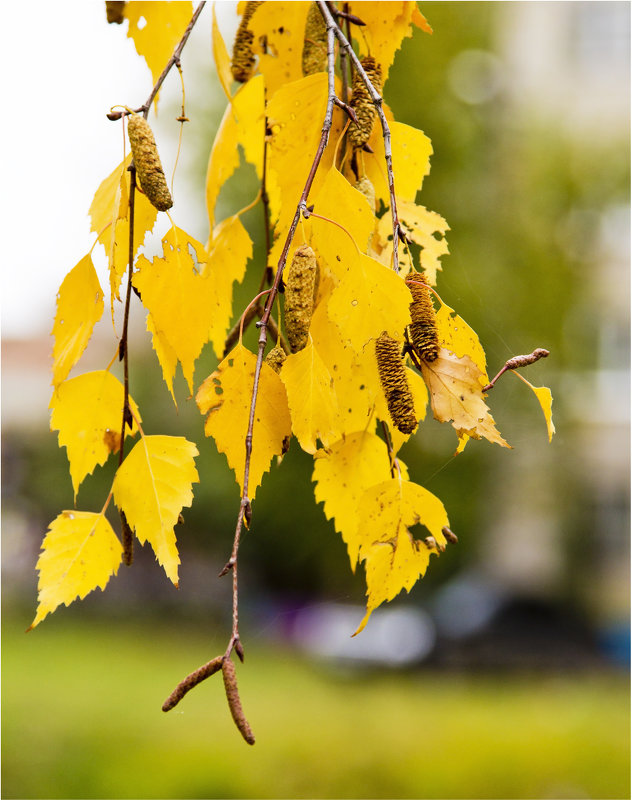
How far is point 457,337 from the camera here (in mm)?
349

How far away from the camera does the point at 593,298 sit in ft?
11.0

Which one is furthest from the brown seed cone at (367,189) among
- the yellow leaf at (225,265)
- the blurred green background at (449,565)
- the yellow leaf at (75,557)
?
the blurred green background at (449,565)

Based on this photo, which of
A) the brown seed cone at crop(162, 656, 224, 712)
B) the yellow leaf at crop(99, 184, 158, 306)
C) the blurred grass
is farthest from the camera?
the blurred grass

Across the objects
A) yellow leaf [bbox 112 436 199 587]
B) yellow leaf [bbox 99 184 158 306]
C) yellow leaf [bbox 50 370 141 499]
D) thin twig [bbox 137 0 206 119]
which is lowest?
yellow leaf [bbox 112 436 199 587]

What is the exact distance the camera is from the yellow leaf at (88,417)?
0.38 metres

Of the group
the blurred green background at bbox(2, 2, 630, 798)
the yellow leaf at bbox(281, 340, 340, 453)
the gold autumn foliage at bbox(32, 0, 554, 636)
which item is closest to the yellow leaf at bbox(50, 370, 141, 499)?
the gold autumn foliage at bbox(32, 0, 554, 636)

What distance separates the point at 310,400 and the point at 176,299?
3.5 inches

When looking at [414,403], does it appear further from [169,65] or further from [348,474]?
[169,65]

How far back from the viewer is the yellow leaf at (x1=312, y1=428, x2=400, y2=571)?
40 centimetres

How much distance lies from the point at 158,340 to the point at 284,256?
0.31 ft

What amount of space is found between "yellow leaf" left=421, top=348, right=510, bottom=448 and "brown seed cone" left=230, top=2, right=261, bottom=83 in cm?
28

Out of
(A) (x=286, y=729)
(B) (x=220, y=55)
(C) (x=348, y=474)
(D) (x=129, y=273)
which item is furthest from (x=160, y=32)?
(A) (x=286, y=729)

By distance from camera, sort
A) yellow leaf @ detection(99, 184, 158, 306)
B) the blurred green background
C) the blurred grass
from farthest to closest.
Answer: the blurred green background
the blurred grass
yellow leaf @ detection(99, 184, 158, 306)

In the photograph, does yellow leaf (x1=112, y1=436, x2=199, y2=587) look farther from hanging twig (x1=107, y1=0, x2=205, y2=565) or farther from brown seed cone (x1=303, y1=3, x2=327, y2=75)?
brown seed cone (x1=303, y1=3, x2=327, y2=75)
